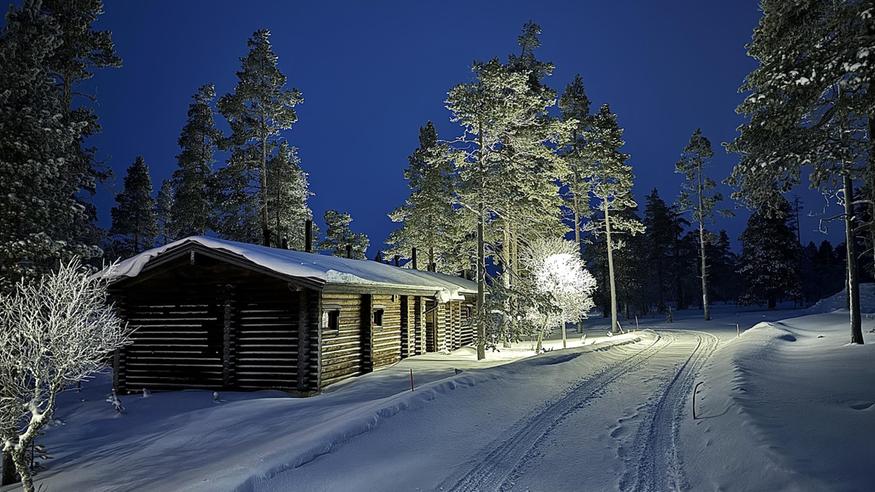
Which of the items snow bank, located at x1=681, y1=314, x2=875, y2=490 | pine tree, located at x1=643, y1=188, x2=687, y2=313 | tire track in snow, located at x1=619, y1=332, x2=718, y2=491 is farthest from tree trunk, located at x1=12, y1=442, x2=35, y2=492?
pine tree, located at x1=643, y1=188, x2=687, y2=313

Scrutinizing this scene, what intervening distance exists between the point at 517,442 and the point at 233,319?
11926mm

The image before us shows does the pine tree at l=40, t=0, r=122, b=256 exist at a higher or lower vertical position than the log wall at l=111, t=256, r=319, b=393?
higher

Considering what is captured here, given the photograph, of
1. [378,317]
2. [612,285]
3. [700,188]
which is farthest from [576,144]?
Result: [378,317]

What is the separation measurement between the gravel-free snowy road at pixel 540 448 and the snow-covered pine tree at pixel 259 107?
21262 millimetres

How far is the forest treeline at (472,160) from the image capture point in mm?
12891

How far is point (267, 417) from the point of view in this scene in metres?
13.3

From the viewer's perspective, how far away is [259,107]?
29703mm

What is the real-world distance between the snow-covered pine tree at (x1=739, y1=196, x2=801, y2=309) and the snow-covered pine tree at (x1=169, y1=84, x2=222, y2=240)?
54556 millimetres

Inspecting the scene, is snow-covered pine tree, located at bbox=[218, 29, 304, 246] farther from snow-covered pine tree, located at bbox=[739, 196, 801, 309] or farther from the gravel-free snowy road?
snow-covered pine tree, located at bbox=[739, 196, 801, 309]

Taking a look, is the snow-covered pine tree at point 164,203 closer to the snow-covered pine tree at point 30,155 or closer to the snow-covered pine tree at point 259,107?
the snow-covered pine tree at point 259,107

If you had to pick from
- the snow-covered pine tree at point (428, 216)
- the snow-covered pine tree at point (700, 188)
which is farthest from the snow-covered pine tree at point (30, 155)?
the snow-covered pine tree at point (700, 188)

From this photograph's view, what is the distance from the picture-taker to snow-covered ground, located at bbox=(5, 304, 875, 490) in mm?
7621

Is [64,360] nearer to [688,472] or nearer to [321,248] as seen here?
[688,472]

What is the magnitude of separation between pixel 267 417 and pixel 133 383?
865 cm
